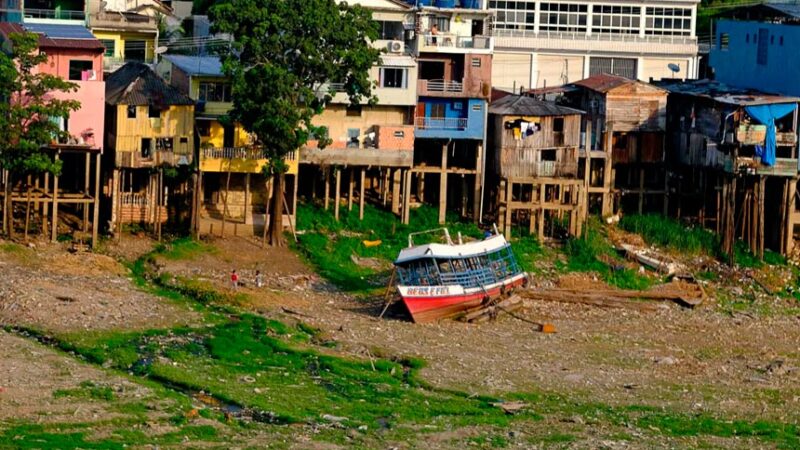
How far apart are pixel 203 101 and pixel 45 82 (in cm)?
865

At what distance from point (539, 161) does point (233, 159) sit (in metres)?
13.6

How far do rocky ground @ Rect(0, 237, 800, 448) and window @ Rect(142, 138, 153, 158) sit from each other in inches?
157

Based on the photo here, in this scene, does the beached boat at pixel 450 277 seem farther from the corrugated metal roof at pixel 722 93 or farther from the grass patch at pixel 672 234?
the corrugated metal roof at pixel 722 93

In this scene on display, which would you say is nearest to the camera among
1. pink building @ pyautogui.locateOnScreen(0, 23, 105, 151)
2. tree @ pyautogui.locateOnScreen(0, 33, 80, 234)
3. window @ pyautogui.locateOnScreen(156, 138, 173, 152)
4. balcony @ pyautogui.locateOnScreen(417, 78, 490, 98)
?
tree @ pyautogui.locateOnScreen(0, 33, 80, 234)

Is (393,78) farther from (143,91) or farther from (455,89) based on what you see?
(143,91)

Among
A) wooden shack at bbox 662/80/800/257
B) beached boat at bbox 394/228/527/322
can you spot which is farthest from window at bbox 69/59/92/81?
wooden shack at bbox 662/80/800/257

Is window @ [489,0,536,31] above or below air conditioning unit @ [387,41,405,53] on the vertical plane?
above

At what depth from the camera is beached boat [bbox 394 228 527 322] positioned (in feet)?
251

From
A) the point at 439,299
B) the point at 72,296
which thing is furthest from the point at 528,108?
the point at 72,296

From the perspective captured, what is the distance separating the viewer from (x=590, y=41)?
362 feet

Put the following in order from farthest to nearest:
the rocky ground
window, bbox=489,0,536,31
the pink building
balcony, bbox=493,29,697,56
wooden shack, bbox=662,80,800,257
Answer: balcony, bbox=493,29,697,56 < window, bbox=489,0,536,31 < wooden shack, bbox=662,80,800,257 < the pink building < the rocky ground

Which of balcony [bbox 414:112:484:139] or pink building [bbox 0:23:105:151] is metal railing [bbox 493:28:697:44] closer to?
balcony [bbox 414:112:484:139]

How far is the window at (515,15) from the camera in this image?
10944cm

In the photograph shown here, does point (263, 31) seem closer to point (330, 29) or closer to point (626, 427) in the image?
point (330, 29)
